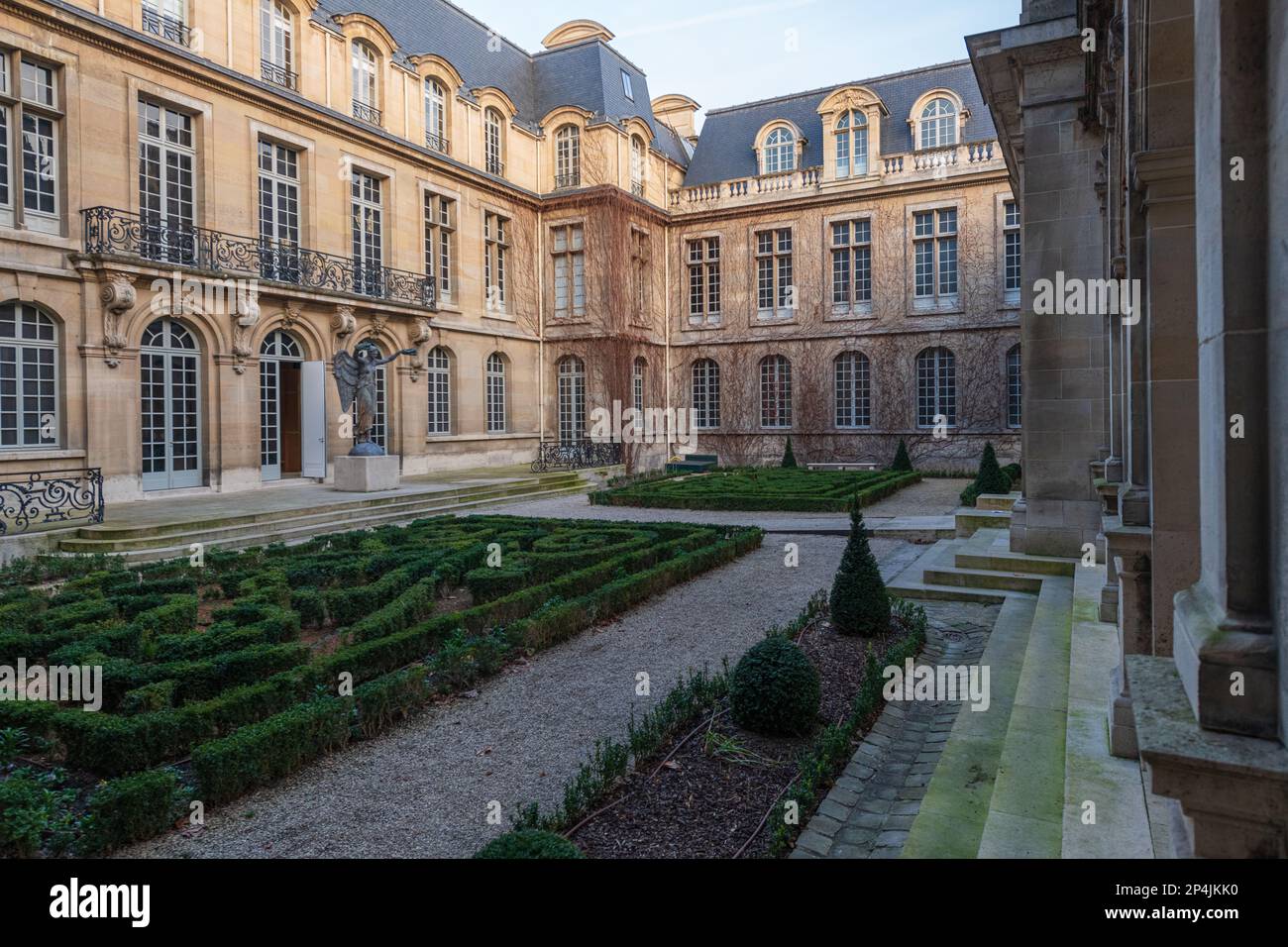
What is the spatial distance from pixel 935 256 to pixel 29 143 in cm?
2315

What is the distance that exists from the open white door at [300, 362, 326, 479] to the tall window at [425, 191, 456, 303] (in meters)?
5.60

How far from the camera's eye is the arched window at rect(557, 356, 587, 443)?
90.7 ft

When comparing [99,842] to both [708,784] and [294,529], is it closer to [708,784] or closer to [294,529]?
[708,784]

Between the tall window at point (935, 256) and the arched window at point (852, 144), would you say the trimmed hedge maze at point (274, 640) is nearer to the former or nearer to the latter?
the tall window at point (935, 256)

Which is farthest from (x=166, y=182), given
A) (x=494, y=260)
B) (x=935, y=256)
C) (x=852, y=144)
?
(x=935, y=256)

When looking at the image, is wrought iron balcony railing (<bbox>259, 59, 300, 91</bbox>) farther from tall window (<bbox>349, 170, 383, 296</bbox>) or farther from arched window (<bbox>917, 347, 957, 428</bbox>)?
arched window (<bbox>917, 347, 957, 428</bbox>)

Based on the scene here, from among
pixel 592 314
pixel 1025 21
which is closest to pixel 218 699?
pixel 1025 21

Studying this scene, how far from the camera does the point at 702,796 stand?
13.0ft

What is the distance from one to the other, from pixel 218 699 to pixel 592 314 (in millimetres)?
23245

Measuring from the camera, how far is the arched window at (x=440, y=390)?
23.4 m

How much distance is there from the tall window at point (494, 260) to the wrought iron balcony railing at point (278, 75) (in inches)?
275

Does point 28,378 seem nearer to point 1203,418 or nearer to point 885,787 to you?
point 885,787

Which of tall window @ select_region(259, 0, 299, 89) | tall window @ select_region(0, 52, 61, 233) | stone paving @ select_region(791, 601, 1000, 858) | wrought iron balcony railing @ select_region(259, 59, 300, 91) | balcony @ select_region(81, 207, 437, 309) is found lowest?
stone paving @ select_region(791, 601, 1000, 858)


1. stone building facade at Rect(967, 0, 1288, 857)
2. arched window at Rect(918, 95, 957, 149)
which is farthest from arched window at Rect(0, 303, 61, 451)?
arched window at Rect(918, 95, 957, 149)
